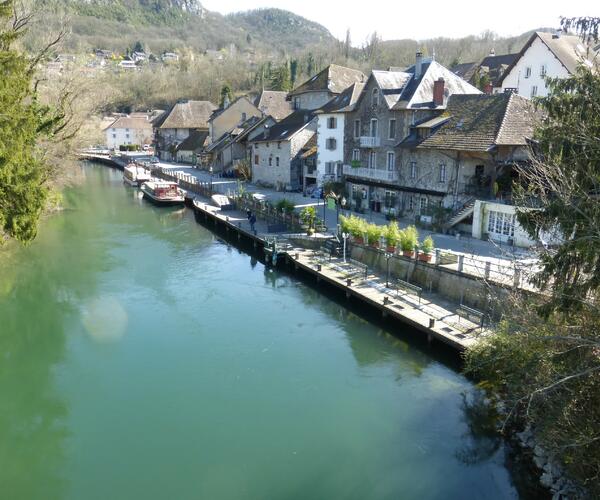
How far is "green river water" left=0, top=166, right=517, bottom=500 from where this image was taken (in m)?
12.5

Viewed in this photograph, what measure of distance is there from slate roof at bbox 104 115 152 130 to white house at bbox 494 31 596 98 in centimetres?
7596

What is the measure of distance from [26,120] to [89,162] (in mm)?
71433

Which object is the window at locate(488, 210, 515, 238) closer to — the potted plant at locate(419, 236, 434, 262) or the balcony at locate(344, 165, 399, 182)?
the potted plant at locate(419, 236, 434, 262)

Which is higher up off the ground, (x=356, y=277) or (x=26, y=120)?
(x=26, y=120)

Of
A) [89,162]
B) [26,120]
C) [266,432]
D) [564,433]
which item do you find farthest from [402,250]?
[89,162]

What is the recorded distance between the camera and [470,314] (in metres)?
18.5

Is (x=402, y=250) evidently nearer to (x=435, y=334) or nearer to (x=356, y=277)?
(x=356, y=277)

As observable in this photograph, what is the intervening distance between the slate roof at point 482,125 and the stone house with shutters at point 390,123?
7.43 feet

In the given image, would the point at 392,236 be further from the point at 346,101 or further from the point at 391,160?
the point at 346,101

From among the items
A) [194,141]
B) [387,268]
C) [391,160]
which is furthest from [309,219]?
[194,141]

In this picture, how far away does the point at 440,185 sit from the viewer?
28938 mm

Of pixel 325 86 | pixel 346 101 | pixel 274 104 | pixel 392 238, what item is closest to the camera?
pixel 392 238

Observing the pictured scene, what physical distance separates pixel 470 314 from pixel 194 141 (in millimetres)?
60063

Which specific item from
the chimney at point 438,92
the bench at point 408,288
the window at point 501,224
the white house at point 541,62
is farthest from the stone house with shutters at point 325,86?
the bench at point 408,288
